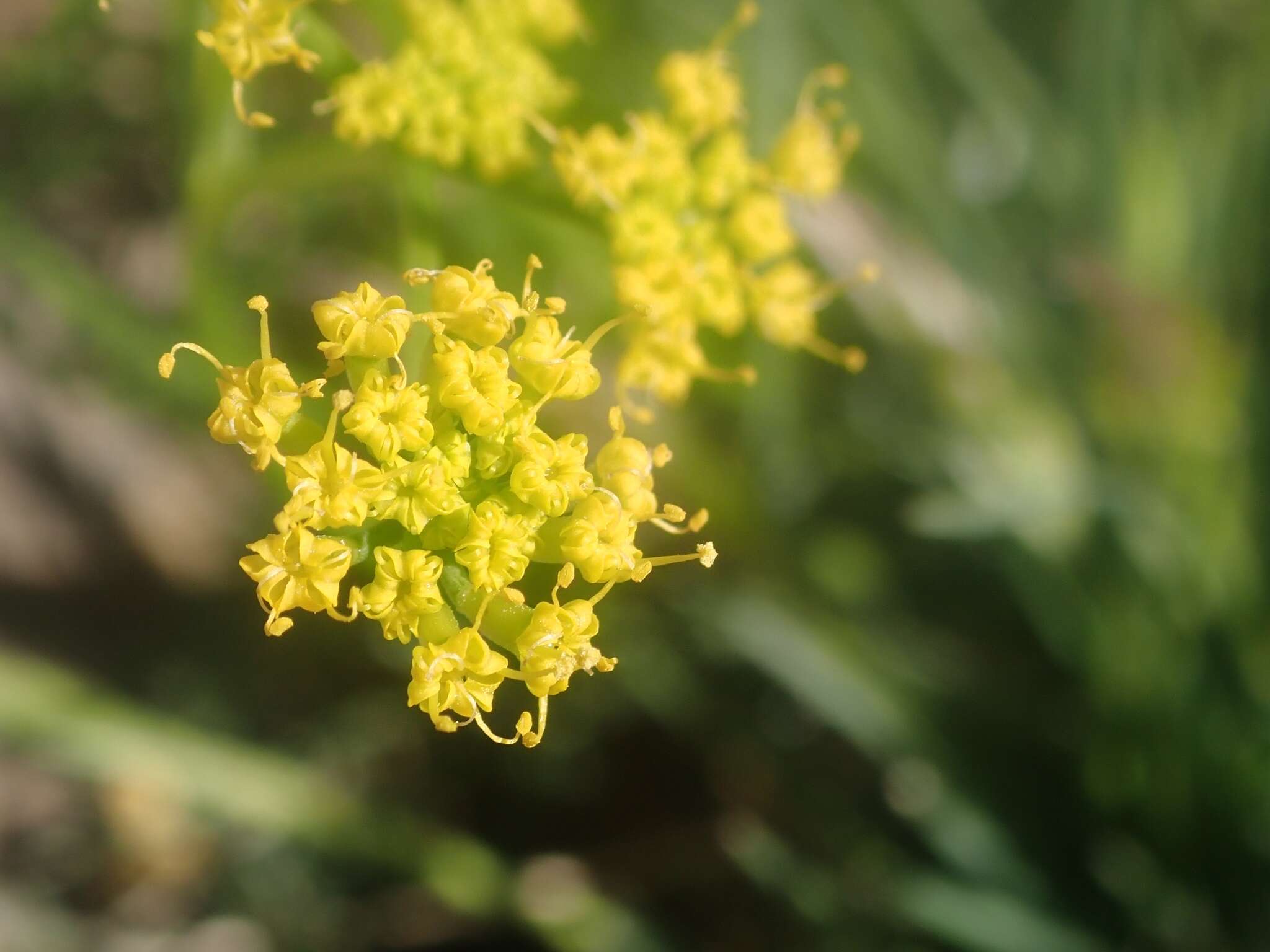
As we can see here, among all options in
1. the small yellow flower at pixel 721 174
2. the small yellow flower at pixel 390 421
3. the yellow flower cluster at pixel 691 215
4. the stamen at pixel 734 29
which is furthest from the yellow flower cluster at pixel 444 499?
the stamen at pixel 734 29

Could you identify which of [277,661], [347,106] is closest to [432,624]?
[347,106]

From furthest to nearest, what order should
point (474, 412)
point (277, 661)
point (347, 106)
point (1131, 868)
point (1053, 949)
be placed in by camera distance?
point (277, 661) → point (1131, 868) → point (1053, 949) → point (347, 106) → point (474, 412)

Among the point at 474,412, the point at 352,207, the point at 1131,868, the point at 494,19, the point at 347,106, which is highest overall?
the point at 352,207

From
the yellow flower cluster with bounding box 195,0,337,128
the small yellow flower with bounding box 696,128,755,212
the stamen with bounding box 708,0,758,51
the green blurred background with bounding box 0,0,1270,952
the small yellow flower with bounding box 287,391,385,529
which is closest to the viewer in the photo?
the small yellow flower with bounding box 287,391,385,529

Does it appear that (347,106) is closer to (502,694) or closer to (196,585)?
(502,694)

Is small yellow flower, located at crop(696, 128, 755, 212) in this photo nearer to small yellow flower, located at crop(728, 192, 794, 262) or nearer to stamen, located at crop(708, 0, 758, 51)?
small yellow flower, located at crop(728, 192, 794, 262)

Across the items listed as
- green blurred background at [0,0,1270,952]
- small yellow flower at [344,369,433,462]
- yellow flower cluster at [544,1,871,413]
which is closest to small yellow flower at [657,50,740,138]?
yellow flower cluster at [544,1,871,413]

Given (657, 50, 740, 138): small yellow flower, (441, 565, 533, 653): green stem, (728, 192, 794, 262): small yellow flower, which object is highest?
(657, 50, 740, 138): small yellow flower
